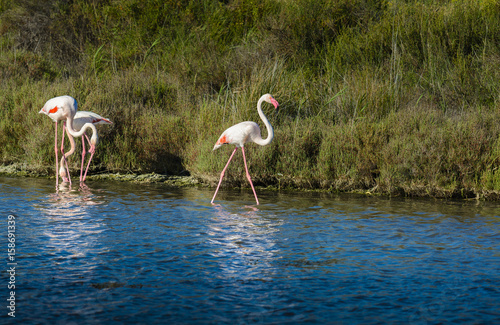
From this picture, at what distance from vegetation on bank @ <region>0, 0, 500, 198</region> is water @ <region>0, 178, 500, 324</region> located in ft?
3.62

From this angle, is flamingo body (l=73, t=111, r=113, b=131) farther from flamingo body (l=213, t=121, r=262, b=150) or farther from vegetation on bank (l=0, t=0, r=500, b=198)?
flamingo body (l=213, t=121, r=262, b=150)

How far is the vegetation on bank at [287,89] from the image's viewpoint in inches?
372

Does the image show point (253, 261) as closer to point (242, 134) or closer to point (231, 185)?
point (242, 134)

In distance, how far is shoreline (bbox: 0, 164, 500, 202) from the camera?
354 inches

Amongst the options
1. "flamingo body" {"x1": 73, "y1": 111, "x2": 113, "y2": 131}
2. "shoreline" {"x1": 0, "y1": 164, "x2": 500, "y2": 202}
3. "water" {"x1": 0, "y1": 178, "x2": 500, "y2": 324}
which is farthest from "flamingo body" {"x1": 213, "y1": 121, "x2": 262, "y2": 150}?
"flamingo body" {"x1": 73, "y1": 111, "x2": 113, "y2": 131}

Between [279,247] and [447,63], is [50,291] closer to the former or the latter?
[279,247]

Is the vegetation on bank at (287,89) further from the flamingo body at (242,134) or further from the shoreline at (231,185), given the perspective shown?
the flamingo body at (242,134)

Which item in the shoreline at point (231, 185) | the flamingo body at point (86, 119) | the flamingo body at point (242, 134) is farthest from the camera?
the flamingo body at point (86, 119)

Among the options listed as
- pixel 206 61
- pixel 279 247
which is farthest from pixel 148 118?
pixel 279 247

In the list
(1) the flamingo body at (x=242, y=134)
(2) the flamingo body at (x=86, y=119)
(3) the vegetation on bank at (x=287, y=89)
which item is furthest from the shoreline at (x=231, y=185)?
(1) the flamingo body at (x=242, y=134)

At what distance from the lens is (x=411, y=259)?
5.61m

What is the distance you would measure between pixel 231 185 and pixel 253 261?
478 centimetres

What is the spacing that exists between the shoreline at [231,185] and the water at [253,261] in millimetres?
386

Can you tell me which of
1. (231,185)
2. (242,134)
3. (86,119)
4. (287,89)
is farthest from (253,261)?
(287,89)
